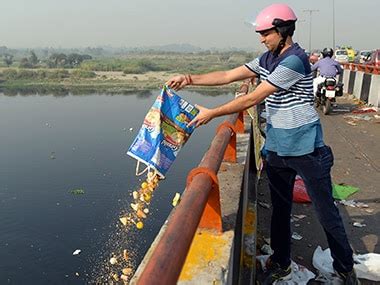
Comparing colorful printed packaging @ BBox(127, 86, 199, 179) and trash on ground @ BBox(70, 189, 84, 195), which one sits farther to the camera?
trash on ground @ BBox(70, 189, 84, 195)

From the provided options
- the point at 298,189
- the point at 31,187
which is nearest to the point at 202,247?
the point at 298,189

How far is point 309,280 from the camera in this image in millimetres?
3213

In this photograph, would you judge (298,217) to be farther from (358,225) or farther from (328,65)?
(328,65)

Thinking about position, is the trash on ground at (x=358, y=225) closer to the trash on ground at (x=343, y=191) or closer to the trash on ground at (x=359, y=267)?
the trash on ground at (x=343, y=191)

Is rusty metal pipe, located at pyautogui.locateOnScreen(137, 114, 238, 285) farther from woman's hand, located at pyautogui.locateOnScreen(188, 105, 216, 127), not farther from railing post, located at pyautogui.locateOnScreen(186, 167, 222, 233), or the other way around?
woman's hand, located at pyautogui.locateOnScreen(188, 105, 216, 127)

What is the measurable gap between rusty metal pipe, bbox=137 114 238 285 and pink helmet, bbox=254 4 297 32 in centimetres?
103

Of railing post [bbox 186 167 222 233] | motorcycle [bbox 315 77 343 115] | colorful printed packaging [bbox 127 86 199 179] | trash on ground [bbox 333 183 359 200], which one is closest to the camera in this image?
railing post [bbox 186 167 222 233]

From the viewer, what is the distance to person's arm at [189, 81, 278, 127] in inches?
94.9

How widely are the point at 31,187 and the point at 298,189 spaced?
3049 cm

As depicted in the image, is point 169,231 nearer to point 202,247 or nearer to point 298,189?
point 202,247

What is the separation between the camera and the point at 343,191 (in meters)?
5.25

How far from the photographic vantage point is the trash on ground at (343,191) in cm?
508

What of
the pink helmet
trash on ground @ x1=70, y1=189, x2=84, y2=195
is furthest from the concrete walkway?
trash on ground @ x1=70, y1=189, x2=84, y2=195

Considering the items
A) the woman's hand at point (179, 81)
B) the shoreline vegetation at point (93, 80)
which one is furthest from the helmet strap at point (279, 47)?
the shoreline vegetation at point (93, 80)
